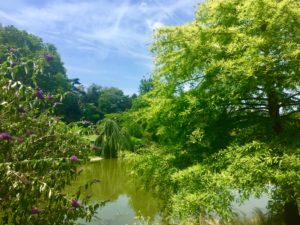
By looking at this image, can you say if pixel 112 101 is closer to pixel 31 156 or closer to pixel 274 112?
pixel 274 112

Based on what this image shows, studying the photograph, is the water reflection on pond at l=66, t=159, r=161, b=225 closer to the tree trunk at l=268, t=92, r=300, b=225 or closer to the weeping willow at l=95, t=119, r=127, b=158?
the tree trunk at l=268, t=92, r=300, b=225

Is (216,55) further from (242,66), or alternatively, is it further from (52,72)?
(52,72)

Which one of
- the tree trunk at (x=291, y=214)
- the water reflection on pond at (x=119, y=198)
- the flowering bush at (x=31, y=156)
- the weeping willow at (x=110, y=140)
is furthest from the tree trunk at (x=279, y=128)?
the weeping willow at (x=110, y=140)

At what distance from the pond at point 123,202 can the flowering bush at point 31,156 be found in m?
2.13

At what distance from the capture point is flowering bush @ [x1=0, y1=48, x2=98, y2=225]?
4.05 meters

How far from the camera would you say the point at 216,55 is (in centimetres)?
654

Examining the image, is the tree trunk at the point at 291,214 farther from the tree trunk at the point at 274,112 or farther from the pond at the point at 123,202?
the pond at the point at 123,202

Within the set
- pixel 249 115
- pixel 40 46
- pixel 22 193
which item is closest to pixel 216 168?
pixel 249 115

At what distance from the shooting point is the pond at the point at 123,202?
372 inches

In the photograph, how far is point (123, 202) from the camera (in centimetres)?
1206

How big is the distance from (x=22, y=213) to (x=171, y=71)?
418cm

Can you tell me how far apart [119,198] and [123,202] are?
0.75m

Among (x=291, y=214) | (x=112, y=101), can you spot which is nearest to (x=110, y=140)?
(x=291, y=214)

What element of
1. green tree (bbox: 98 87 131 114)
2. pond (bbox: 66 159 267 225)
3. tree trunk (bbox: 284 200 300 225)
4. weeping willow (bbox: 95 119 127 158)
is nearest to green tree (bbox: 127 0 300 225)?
tree trunk (bbox: 284 200 300 225)
